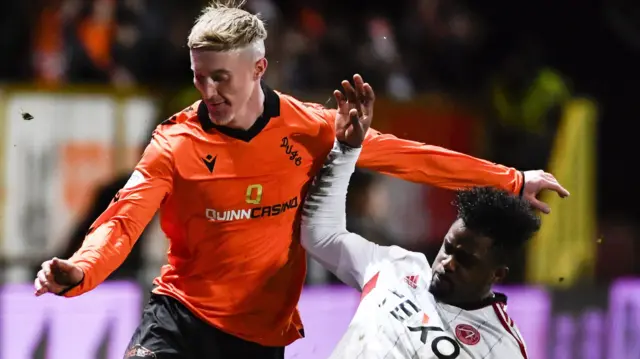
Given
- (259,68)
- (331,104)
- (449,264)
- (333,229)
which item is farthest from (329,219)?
(331,104)

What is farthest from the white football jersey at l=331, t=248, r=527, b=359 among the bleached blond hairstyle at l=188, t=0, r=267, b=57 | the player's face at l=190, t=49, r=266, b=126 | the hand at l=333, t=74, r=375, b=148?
the bleached blond hairstyle at l=188, t=0, r=267, b=57

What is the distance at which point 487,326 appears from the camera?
4422mm

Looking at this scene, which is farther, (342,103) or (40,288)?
(342,103)

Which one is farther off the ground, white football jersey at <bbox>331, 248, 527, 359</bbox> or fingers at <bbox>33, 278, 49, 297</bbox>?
fingers at <bbox>33, 278, 49, 297</bbox>

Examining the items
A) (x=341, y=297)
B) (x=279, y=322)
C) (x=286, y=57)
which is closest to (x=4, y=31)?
(x=286, y=57)

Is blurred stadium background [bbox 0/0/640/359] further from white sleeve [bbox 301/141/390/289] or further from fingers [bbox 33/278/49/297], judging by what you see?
fingers [bbox 33/278/49/297]

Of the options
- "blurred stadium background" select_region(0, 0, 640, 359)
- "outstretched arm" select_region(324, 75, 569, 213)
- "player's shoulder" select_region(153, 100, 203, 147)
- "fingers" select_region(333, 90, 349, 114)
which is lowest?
"blurred stadium background" select_region(0, 0, 640, 359)

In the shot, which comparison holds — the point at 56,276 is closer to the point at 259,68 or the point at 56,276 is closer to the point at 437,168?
the point at 259,68

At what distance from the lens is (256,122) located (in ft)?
15.0

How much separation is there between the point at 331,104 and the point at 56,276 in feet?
14.6

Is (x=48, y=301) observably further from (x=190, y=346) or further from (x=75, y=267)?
(x=75, y=267)

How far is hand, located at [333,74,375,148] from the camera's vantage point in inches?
179

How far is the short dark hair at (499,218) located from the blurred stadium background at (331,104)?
8.52 ft

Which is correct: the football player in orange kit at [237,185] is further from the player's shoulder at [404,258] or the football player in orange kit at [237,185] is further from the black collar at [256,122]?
the player's shoulder at [404,258]
